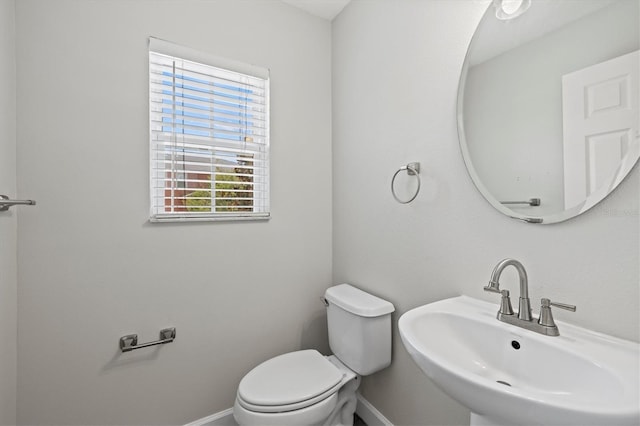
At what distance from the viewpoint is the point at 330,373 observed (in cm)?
142

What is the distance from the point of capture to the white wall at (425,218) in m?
Answer: 0.83

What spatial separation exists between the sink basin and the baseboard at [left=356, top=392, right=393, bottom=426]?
757mm

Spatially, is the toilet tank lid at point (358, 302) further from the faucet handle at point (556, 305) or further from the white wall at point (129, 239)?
the faucet handle at point (556, 305)

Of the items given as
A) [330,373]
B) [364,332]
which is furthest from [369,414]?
[364,332]

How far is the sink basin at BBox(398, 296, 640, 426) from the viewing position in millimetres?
576

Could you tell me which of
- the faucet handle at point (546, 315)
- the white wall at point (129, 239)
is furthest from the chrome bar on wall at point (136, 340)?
the faucet handle at point (546, 315)

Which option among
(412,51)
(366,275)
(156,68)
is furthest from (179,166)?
(412,51)

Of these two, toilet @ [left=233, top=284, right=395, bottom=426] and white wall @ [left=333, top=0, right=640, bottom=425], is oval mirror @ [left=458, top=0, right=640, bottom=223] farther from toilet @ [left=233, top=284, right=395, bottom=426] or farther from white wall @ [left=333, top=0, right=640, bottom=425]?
toilet @ [left=233, top=284, right=395, bottom=426]

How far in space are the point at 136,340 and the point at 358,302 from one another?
1.08 metres

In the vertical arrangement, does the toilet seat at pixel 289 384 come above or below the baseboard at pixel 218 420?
above

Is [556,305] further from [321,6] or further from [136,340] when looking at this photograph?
[321,6]

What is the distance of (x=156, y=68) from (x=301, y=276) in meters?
1.37

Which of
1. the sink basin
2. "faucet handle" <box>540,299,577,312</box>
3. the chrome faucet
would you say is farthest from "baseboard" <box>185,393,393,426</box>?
"faucet handle" <box>540,299,577,312</box>

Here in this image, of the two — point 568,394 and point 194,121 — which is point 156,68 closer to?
point 194,121
